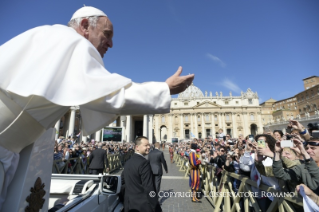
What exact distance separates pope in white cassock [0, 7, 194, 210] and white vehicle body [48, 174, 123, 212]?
4.36ft

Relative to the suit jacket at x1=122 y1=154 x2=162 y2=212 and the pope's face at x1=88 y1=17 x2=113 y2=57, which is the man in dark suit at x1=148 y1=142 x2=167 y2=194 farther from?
the pope's face at x1=88 y1=17 x2=113 y2=57

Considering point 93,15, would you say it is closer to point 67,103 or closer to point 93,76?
point 93,76

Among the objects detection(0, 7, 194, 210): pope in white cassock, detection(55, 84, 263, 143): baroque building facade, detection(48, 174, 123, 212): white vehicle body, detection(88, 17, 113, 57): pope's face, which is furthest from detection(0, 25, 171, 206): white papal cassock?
detection(55, 84, 263, 143): baroque building facade

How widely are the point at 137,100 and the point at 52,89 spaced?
40 centimetres

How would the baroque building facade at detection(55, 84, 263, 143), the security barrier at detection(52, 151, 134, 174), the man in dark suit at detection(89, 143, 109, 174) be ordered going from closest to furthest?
1. the security barrier at detection(52, 151, 134, 174)
2. the man in dark suit at detection(89, 143, 109, 174)
3. the baroque building facade at detection(55, 84, 263, 143)

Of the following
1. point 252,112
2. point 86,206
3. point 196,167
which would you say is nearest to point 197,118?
point 252,112

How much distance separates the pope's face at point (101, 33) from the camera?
1325 mm

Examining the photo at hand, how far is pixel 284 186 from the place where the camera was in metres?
2.84

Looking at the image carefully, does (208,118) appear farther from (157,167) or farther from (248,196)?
(248,196)

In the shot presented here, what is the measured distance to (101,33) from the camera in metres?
1.34

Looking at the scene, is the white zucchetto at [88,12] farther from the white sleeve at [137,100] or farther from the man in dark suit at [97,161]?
the man in dark suit at [97,161]

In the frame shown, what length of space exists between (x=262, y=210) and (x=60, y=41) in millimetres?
4037

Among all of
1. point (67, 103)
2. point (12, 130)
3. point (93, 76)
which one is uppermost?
point (93, 76)

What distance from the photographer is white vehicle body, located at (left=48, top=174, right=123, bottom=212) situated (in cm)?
222
